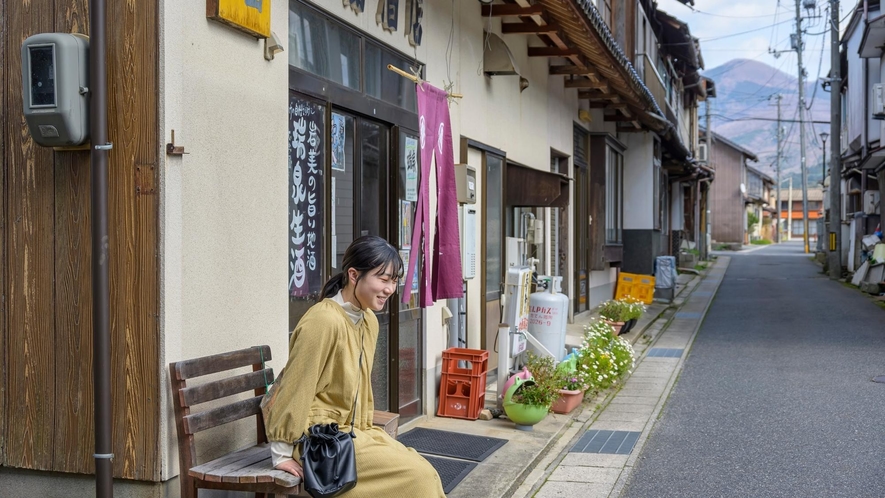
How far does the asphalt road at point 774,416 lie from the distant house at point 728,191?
51.0m

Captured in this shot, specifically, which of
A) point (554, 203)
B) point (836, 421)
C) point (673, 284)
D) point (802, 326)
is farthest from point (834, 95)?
point (836, 421)

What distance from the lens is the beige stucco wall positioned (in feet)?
13.9

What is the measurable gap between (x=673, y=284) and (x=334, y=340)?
1803 cm

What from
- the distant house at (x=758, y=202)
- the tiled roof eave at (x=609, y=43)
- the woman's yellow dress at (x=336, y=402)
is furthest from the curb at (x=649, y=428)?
the distant house at (x=758, y=202)

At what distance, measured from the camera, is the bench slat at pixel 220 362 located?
4.20 metres

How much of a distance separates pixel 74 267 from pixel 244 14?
67.6 inches

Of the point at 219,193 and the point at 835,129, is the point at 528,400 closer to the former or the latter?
the point at 219,193

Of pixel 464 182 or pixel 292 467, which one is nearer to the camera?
pixel 292 467

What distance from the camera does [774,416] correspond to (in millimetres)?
8516

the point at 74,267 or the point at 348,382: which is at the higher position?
the point at 74,267

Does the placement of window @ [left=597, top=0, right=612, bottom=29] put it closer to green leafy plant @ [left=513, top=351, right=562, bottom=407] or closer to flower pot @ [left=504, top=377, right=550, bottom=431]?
green leafy plant @ [left=513, top=351, right=562, bottom=407]

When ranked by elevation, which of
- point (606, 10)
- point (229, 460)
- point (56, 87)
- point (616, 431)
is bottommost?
point (616, 431)

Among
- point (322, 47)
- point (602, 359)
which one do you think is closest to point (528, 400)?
point (602, 359)

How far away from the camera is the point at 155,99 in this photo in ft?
13.7
